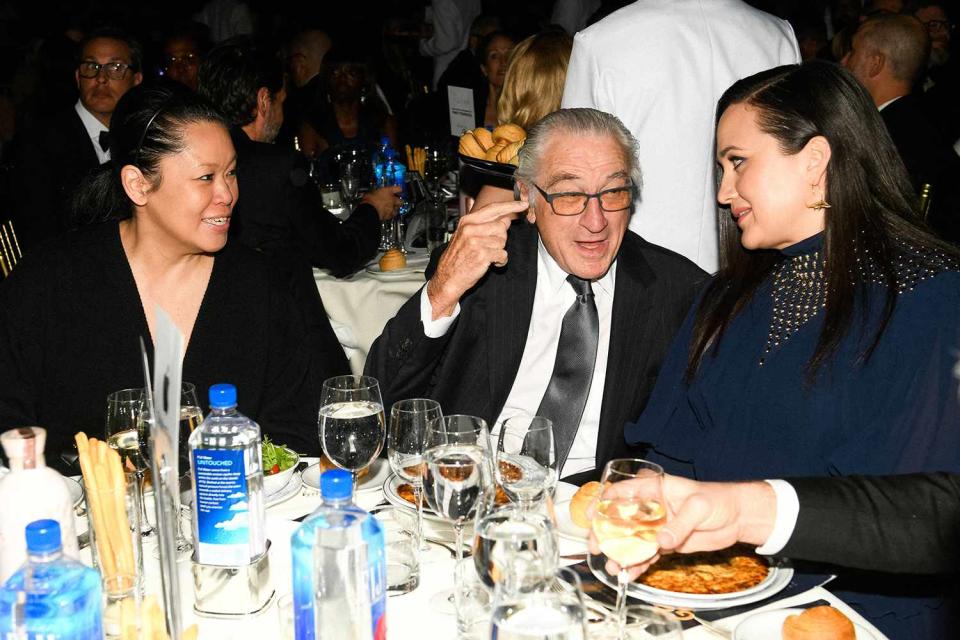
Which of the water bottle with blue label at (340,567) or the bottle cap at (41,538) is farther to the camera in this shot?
the water bottle with blue label at (340,567)

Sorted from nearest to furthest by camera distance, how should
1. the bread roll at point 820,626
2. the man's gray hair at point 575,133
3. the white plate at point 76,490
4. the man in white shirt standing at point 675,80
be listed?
the bread roll at point 820,626
the white plate at point 76,490
the man's gray hair at point 575,133
the man in white shirt standing at point 675,80

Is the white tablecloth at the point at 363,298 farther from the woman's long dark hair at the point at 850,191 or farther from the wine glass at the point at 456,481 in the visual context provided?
the wine glass at the point at 456,481

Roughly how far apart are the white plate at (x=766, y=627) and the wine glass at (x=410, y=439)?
57 cm

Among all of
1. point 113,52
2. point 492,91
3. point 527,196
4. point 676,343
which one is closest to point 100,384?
point 527,196

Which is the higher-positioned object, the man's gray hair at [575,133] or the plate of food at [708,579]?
the man's gray hair at [575,133]

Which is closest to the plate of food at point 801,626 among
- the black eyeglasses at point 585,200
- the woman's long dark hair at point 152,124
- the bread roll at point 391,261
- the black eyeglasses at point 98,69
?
the black eyeglasses at point 585,200

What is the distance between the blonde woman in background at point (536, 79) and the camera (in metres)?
4.08

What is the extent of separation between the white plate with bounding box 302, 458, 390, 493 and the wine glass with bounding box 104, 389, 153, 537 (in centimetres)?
34

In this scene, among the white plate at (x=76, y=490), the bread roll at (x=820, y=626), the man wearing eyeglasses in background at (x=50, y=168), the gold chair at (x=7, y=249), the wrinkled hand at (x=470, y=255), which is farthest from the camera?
the man wearing eyeglasses in background at (x=50, y=168)

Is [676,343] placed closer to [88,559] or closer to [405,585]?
[405,585]

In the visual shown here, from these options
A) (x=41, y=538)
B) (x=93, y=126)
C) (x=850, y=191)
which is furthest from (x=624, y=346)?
(x=93, y=126)

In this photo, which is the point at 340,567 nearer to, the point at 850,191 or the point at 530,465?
the point at 530,465

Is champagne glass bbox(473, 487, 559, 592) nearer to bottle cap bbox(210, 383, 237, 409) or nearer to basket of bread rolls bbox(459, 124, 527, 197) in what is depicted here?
bottle cap bbox(210, 383, 237, 409)

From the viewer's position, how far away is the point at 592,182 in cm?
253
